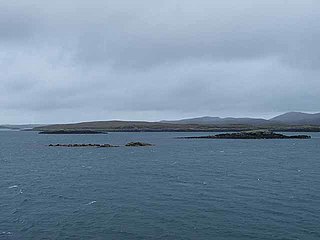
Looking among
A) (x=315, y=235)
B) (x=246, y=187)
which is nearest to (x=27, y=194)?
(x=246, y=187)

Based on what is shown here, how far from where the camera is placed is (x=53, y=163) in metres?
84.2

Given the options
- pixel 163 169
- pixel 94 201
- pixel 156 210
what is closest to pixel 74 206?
pixel 94 201

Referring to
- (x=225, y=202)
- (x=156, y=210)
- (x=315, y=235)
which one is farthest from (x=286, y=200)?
(x=156, y=210)

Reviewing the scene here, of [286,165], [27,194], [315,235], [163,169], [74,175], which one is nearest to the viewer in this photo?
[315,235]

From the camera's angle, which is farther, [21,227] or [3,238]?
[21,227]

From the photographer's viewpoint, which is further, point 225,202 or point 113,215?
point 225,202

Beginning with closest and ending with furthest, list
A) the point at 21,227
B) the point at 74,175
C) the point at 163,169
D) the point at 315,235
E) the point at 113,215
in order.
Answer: the point at 315,235, the point at 21,227, the point at 113,215, the point at 74,175, the point at 163,169

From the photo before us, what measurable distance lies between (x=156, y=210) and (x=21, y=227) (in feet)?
43.7

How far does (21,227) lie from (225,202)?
2173 centimetres

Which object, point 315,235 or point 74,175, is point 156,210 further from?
point 74,175

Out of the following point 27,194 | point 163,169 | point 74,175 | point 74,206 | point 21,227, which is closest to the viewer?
point 21,227

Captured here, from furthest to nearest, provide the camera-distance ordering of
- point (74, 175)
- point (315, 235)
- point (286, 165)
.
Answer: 1. point (286, 165)
2. point (74, 175)
3. point (315, 235)

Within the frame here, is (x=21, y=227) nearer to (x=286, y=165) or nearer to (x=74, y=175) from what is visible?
(x=74, y=175)

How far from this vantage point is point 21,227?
33.8m
